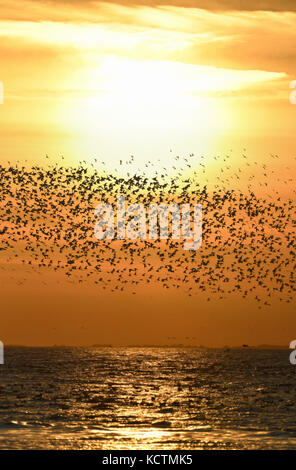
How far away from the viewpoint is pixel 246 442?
188 feet

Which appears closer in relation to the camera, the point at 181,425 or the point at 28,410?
the point at 181,425

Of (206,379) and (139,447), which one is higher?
(206,379)
